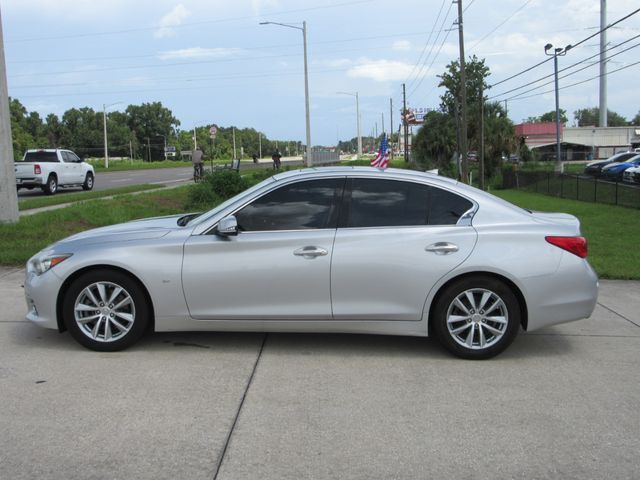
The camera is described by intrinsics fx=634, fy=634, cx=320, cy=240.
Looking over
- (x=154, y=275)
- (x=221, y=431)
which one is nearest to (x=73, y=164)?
(x=154, y=275)

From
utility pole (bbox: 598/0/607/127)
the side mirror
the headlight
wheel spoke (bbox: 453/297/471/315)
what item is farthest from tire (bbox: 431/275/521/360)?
utility pole (bbox: 598/0/607/127)

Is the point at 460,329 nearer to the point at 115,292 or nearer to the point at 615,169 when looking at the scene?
the point at 115,292

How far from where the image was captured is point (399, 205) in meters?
5.42

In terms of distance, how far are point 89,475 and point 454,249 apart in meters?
3.17

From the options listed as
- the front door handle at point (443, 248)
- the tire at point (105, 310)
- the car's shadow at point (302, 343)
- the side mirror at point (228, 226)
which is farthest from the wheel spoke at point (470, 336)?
the tire at point (105, 310)

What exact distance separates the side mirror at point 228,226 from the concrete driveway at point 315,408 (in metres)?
1.05

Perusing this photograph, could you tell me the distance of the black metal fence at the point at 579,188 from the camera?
21.6 metres

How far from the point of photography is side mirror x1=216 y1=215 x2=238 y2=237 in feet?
17.1

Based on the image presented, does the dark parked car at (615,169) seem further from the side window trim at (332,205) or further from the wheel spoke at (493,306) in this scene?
the side window trim at (332,205)

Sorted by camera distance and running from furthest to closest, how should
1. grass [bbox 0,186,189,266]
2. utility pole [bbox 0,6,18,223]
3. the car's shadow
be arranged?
utility pole [bbox 0,6,18,223] < grass [bbox 0,186,189,266] < the car's shadow

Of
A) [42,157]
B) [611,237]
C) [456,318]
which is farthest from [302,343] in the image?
[42,157]

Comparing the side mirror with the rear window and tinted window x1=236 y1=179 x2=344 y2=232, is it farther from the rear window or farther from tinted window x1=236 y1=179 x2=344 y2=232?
the rear window

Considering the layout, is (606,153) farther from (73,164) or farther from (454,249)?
(454,249)

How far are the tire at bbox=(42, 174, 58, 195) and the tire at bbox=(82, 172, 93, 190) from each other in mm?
1929
